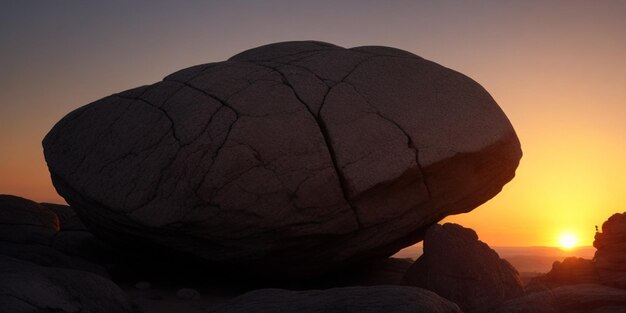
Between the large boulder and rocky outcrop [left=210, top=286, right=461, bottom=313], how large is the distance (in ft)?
5.81

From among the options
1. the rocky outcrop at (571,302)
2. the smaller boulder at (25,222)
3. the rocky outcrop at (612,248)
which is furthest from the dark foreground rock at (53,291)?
the rocky outcrop at (612,248)

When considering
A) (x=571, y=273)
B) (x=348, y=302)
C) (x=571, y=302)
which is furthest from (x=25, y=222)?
(x=571, y=273)

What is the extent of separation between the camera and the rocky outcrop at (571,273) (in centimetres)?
895

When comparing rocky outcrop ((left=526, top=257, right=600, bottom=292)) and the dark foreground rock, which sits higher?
rocky outcrop ((left=526, top=257, right=600, bottom=292))

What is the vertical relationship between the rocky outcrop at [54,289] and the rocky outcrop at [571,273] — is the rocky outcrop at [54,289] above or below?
below

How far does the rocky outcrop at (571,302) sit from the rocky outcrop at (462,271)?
19.9 inches

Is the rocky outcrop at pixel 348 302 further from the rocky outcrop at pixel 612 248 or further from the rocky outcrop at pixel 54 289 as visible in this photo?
the rocky outcrop at pixel 612 248

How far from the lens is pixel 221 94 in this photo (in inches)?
249

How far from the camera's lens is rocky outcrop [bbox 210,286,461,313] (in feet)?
11.3

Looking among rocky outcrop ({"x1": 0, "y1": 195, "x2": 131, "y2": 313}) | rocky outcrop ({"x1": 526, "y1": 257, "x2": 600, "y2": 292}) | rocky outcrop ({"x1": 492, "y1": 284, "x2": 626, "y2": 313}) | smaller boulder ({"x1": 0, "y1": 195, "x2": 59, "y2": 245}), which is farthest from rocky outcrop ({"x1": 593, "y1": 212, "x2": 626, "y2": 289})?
smaller boulder ({"x1": 0, "y1": 195, "x2": 59, "y2": 245})

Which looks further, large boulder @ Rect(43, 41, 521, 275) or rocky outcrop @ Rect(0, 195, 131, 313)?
large boulder @ Rect(43, 41, 521, 275)

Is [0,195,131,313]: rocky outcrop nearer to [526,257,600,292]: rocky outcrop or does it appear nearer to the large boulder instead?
the large boulder

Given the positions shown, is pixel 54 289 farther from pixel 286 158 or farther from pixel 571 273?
pixel 571 273

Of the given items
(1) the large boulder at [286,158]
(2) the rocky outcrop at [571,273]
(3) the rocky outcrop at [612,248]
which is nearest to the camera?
(1) the large boulder at [286,158]
